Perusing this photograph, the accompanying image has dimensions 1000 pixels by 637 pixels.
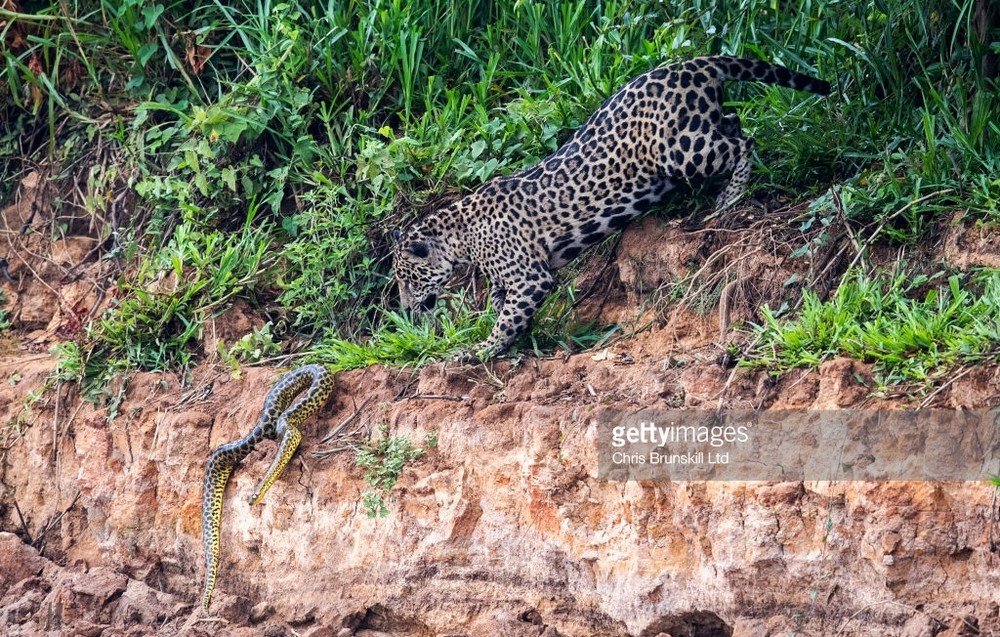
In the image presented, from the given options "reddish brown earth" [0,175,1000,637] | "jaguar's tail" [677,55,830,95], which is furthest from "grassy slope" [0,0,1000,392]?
"reddish brown earth" [0,175,1000,637]

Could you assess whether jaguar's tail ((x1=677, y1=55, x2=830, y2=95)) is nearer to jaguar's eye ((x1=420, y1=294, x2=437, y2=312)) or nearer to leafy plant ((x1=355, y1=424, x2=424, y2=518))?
jaguar's eye ((x1=420, y1=294, x2=437, y2=312))

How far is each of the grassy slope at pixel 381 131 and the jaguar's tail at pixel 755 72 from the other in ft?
0.81

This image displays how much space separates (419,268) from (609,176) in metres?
1.50

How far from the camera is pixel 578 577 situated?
7758 mm

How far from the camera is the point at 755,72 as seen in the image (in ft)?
30.0

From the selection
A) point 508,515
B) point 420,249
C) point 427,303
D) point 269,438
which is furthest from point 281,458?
point 420,249

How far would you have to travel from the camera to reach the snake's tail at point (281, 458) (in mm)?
8734

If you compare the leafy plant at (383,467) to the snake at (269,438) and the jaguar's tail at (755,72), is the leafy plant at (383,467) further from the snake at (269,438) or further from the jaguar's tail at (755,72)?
the jaguar's tail at (755,72)

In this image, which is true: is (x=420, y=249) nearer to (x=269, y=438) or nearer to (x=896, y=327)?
(x=269, y=438)

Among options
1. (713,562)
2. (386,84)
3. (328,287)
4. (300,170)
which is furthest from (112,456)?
(713,562)

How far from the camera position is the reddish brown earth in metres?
6.83

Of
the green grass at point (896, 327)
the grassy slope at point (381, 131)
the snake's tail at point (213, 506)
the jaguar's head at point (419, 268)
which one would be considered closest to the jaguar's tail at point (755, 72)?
the grassy slope at point (381, 131)

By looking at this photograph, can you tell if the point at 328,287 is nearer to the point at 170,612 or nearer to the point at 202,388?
the point at 202,388

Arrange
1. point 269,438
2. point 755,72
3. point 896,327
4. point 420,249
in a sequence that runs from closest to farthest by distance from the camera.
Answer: point 896,327 < point 269,438 < point 755,72 < point 420,249
